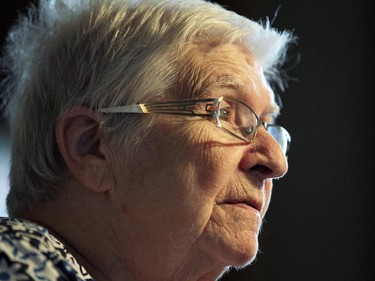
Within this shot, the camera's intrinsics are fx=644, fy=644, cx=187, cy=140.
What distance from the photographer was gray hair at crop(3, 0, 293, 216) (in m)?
1.38

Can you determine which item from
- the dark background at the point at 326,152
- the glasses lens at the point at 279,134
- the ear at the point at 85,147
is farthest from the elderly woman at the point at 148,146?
the dark background at the point at 326,152

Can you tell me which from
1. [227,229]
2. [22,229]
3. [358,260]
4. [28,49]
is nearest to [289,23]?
[358,260]

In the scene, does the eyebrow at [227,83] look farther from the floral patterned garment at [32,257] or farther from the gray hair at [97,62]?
the floral patterned garment at [32,257]

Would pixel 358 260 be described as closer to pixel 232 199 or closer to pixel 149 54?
pixel 232 199

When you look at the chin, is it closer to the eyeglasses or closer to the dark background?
the eyeglasses

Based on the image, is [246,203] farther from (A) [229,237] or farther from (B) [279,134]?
(B) [279,134]

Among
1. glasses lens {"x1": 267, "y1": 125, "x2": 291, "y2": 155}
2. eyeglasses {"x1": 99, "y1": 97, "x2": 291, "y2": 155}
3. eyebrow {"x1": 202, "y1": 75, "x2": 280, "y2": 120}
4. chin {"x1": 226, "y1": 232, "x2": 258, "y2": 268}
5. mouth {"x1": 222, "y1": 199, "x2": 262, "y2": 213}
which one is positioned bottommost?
chin {"x1": 226, "y1": 232, "x2": 258, "y2": 268}

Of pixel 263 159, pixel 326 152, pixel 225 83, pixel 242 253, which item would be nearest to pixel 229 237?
pixel 242 253

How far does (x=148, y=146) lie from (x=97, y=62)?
9.1 inches

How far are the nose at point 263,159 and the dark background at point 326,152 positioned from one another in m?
0.93

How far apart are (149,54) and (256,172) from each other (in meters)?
0.34

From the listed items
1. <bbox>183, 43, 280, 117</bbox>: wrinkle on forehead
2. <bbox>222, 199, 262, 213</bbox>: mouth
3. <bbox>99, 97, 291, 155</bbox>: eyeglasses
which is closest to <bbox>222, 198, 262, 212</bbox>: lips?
<bbox>222, 199, 262, 213</bbox>: mouth

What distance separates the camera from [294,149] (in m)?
2.35

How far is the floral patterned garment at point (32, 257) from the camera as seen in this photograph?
99cm
